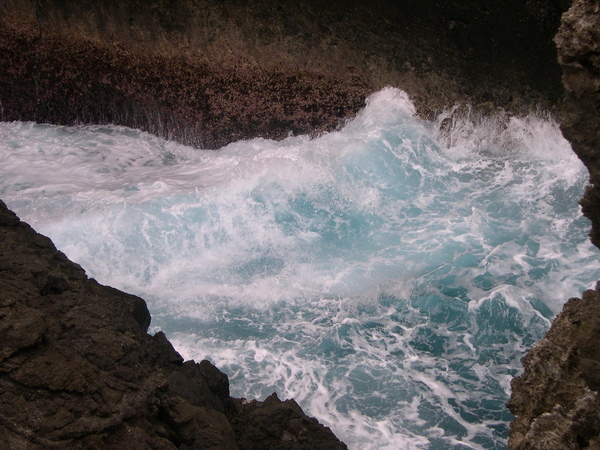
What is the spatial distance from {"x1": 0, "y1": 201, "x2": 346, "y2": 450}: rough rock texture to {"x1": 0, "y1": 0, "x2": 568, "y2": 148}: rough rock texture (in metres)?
4.85

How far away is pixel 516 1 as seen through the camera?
8.48 meters

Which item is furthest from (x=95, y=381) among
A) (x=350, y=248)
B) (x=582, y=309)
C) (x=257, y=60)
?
(x=257, y=60)

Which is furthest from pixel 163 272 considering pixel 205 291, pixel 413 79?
pixel 413 79

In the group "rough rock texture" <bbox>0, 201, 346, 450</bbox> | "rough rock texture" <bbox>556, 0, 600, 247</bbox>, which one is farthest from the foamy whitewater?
"rough rock texture" <bbox>556, 0, 600, 247</bbox>

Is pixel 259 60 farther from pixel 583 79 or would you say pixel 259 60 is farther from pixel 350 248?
pixel 583 79

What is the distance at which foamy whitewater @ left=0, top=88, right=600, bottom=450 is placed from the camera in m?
5.02

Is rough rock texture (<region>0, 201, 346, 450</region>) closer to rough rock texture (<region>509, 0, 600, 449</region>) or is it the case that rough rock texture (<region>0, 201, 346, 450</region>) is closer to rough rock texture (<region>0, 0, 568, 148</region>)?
rough rock texture (<region>509, 0, 600, 449</region>)

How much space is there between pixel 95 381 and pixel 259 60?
6410 millimetres

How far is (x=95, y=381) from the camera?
10.1 feet

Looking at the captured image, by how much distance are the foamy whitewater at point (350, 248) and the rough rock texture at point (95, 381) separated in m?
0.87

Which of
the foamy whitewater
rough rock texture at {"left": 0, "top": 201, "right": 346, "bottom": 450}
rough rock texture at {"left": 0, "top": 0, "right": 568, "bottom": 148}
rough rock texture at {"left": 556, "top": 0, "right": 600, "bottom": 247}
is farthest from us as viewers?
rough rock texture at {"left": 0, "top": 0, "right": 568, "bottom": 148}

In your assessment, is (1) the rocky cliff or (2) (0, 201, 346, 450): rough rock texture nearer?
(2) (0, 201, 346, 450): rough rock texture

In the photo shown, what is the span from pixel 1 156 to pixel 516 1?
654cm

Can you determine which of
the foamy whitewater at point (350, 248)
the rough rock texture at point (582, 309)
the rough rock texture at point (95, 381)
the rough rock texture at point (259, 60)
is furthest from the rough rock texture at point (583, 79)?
the rough rock texture at point (259, 60)
